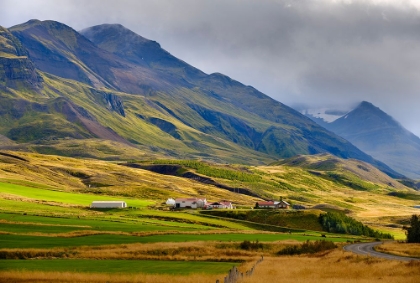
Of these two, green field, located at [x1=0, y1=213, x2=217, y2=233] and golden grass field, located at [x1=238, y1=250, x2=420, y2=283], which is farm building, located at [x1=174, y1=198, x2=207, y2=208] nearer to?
green field, located at [x1=0, y1=213, x2=217, y2=233]

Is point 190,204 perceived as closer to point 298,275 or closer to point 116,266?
point 116,266

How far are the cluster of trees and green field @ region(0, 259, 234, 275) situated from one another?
9479 centimetres

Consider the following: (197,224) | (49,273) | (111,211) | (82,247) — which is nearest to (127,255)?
(82,247)

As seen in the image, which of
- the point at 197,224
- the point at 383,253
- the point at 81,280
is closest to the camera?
the point at 81,280

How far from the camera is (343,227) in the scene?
5610 inches

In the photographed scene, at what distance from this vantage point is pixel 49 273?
39.7 metres

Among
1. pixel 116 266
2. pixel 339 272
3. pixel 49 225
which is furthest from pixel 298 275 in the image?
pixel 49 225

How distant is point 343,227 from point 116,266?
10604 centimetres

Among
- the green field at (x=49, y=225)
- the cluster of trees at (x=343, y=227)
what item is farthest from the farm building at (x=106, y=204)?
the cluster of trees at (x=343, y=227)

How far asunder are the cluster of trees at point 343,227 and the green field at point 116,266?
94.8 meters

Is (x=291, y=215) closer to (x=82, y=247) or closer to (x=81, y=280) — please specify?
(x=82, y=247)

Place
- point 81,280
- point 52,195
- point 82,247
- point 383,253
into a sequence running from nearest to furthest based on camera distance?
point 81,280 < point 82,247 < point 383,253 < point 52,195

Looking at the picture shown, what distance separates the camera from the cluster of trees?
5595 inches

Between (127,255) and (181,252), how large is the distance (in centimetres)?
830
